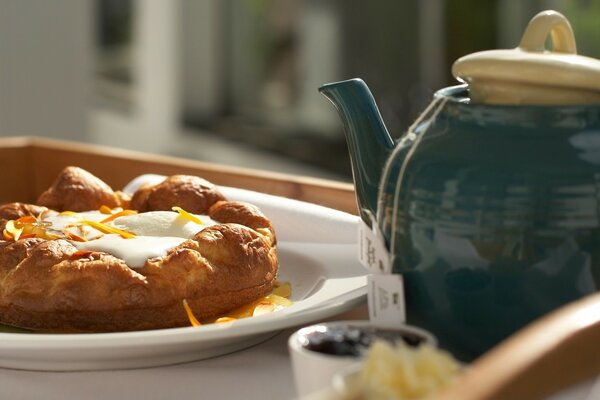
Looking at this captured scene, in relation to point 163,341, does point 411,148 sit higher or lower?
higher

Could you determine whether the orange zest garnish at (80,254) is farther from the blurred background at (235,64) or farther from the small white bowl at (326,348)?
the blurred background at (235,64)

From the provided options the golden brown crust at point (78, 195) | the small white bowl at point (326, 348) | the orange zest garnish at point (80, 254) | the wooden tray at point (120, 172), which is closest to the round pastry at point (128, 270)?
the orange zest garnish at point (80, 254)

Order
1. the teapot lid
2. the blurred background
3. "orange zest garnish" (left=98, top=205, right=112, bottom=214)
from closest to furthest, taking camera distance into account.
→ the teapot lid
"orange zest garnish" (left=98, top=205, right=112, bottom=214)
the blurred background

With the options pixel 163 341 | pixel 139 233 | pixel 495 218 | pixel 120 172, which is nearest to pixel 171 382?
pixel 163 341

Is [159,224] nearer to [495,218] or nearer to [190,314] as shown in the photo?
[190,314]

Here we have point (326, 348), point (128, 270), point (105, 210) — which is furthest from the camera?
point (105, 210)

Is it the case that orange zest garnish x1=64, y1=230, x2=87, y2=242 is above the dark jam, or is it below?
below

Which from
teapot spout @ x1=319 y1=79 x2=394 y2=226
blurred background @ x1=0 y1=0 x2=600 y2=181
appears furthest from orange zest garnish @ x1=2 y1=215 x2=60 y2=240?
blurred background @ x1=0 y1=0 x2=600 y2=181

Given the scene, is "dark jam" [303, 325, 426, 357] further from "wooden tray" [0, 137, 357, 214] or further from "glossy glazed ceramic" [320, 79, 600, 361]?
"wooden tray" [0, 137, 357, 214]
